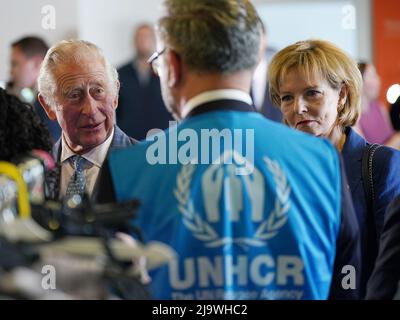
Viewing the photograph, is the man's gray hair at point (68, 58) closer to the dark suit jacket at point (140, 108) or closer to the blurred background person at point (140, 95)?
the blurred background person at point (140, 95)

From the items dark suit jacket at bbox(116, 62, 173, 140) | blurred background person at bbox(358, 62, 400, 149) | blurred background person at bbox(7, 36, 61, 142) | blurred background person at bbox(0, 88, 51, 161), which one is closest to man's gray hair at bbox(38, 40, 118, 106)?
blurred background person at bbox(0, 88, 51, 161)

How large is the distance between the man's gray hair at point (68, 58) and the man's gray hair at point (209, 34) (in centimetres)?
91

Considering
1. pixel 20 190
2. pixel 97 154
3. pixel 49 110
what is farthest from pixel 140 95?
pixel 20 190

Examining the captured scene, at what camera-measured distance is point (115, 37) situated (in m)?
6.77

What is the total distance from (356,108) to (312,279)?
3.22ft

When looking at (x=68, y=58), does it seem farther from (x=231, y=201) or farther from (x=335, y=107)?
(x=231, y=201)

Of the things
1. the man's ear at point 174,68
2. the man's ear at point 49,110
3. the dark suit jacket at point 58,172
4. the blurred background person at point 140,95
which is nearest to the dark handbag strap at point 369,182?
the dark suit jacket at point 58,172

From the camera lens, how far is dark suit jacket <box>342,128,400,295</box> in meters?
2.53

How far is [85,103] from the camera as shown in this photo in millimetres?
2812

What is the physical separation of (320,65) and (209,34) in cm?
86

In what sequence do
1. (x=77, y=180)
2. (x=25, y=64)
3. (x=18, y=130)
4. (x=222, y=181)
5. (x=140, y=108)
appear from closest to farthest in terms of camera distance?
(x=222, y=181), (x=18, y=130), (x=77, y=180), (x=25, y=64), (x=140, y=108)

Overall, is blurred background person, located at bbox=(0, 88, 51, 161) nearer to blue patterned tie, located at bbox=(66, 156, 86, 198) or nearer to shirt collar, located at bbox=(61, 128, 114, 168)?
blue patterned tie, located at bbox=(66, 156, 86, 198)

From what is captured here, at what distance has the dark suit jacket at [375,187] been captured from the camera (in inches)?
99.5

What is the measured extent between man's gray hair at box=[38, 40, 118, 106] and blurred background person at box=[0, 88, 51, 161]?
69cm
